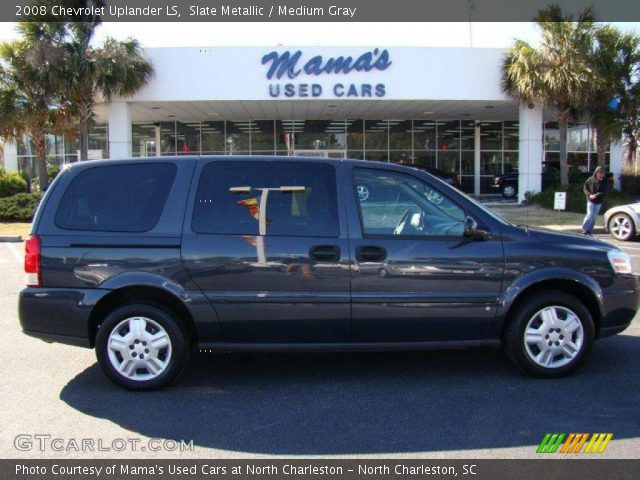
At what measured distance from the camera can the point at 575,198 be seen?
21438 mm

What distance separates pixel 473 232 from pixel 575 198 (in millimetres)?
18520

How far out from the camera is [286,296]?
15.1 ft

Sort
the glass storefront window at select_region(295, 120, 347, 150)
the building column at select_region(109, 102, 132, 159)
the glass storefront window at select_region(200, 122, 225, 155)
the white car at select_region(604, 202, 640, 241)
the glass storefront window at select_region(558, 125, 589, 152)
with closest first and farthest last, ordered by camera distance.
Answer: the white car at select_region(604, 202, 640, 241) → the building column at select_region(109, 102, 132, 159) → the glass storefront window at select_region(558, 125, 589, 152) → the glass storefront window at select_region(200, 122, 225, 155) → the glass storefront window at select_region(295, 120, 347, 150)

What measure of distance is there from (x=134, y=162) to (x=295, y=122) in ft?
81.5

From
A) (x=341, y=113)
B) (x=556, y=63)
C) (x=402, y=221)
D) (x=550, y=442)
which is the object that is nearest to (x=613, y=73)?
(x=556, y=63)

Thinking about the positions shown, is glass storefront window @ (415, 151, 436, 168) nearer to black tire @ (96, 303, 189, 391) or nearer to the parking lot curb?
the parking lot curb

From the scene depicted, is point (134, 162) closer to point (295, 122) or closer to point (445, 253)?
point (445, 253)

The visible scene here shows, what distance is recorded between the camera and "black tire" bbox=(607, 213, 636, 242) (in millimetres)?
14180

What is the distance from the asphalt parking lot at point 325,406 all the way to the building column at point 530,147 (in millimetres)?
18357

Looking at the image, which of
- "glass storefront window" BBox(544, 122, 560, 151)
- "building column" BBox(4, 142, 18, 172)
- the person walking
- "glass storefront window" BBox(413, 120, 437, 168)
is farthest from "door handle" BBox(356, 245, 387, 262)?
"building column" BBox(4, 142, 18, 172)

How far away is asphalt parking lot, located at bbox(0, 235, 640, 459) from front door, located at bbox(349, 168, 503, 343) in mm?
506

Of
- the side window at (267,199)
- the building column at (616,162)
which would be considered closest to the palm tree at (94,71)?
the side window at (267,199)

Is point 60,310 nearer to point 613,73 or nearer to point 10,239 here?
point 10,239

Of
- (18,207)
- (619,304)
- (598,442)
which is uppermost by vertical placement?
(18,207)
